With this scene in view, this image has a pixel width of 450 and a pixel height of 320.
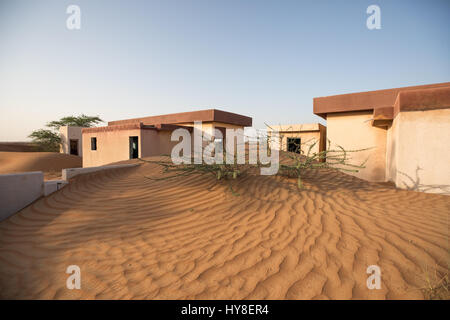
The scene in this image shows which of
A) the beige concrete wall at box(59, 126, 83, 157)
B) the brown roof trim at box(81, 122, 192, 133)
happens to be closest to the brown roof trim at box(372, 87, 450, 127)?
the brown roof trim at box(81, 122, 192, 133)

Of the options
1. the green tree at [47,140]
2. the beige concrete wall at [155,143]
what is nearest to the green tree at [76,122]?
the green tree at [47,140]

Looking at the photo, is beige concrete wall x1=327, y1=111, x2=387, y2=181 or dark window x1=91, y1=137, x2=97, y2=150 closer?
beige concrete wall x1=327, y1=111, x2=387, y2=181

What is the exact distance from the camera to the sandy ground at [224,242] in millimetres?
1901

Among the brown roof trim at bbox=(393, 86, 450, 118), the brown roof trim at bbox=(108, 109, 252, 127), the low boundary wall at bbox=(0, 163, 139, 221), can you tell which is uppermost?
the brown roof trim at bbox=(108, 109, 252, 127)

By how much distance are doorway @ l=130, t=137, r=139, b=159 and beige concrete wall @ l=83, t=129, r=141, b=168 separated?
23 centimetres

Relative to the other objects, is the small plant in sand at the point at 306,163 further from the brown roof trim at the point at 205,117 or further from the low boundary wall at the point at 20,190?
the brown roof trim at the point at 205,117

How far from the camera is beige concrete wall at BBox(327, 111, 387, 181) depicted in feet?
25.9

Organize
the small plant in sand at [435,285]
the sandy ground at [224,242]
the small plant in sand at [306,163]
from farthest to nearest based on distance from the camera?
the small plant in sand at [306,163] → the sandy ground at [224,242] → the small plant in sand at [435,285]

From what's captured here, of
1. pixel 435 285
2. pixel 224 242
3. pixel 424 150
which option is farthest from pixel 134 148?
pixel 435 285

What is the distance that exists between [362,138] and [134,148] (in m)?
12.1

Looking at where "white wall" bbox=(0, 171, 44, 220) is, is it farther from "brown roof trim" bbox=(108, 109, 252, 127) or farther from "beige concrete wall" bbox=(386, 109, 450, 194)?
"brown roof trim" bbox=(108, 109, 252, 127)

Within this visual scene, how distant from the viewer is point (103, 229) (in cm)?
300

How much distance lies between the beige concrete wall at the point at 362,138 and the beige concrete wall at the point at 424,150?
9.99 ft

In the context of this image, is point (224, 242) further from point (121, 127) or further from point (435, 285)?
point (121, 127)
